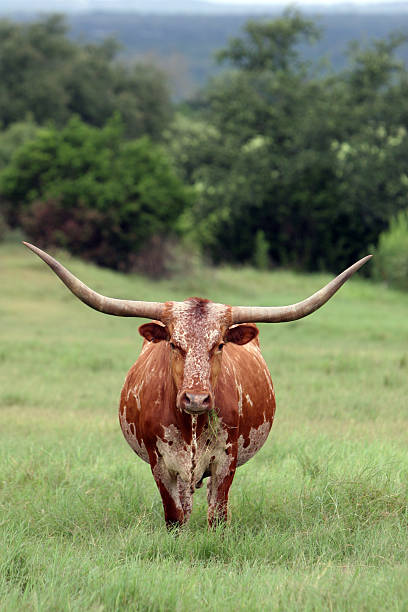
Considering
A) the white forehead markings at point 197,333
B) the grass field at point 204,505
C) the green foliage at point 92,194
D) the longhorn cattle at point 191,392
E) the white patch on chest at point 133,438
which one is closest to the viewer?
the grass field at point 204,505

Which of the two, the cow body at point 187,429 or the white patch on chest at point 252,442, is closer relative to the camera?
the cow body at point 187,429

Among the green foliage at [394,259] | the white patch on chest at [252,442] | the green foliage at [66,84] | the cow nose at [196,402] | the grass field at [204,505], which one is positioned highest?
the green foliage at [66,84]

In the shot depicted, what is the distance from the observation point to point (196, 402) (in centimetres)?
458

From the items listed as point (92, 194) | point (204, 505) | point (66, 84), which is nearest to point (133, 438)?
point (204, 505)

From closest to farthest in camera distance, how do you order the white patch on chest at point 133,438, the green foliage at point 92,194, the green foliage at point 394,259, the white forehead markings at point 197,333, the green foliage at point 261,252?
the white forehead markings at point 197,333, the white patch on chest at point 133,438, the green foliage at point 394,259, the green foliage at point 92,194, the green foliage at point 261,252

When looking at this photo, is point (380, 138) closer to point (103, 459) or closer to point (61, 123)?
point (61, 123)

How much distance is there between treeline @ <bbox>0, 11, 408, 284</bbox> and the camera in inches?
1160

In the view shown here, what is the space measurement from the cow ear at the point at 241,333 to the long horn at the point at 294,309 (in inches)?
2.7

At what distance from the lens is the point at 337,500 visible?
5.92m

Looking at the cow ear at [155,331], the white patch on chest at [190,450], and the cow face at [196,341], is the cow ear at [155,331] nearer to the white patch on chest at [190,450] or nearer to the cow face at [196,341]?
the cow face at [196,341]

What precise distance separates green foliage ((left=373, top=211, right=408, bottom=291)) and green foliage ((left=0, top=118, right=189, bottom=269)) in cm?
724

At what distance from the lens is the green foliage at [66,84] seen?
2188 inches

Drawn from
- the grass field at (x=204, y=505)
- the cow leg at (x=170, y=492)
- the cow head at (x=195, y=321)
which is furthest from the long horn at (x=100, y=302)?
the grass field at (x=204, y=505)

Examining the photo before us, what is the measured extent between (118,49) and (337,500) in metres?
66.0
